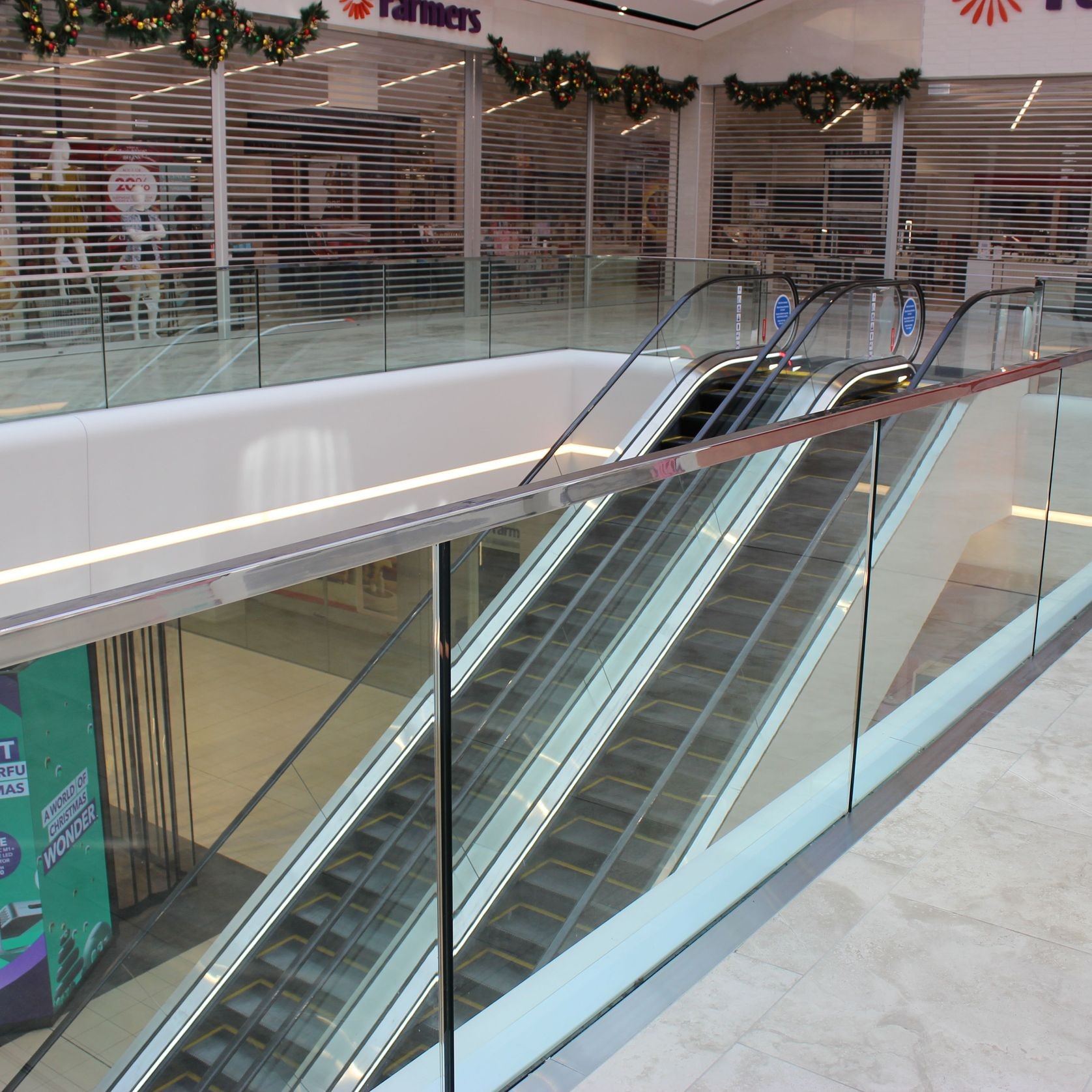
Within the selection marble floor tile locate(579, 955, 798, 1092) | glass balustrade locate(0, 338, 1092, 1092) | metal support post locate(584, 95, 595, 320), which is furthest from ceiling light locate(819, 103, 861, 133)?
marble floor tile locate(579, 955, 798, 1092)

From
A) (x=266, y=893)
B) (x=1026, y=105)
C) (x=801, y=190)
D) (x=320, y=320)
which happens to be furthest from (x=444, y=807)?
(x=801, y=190)

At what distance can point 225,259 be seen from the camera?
12641 millimetres

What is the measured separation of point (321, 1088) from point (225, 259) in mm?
11984

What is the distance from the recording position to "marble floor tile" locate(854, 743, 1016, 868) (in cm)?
282

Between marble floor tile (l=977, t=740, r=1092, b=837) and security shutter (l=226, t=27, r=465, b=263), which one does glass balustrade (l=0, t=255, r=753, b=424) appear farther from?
marble floor tile (l=977, t=740, r=1092, b=837)

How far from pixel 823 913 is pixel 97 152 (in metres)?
11.0

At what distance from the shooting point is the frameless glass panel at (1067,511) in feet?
13.8

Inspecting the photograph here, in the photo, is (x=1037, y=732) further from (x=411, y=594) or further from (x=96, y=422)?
(x=96, y=422)

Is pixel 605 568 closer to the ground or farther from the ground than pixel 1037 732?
farther from the ground

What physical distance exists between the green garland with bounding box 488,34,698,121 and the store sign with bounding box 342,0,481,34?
311 mm

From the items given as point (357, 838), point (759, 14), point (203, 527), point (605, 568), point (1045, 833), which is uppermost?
point (759, 14)

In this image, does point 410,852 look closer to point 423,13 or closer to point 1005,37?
point 423,13

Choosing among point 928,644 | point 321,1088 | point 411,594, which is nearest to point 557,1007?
point 321,1088

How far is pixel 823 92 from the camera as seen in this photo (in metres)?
16.7
